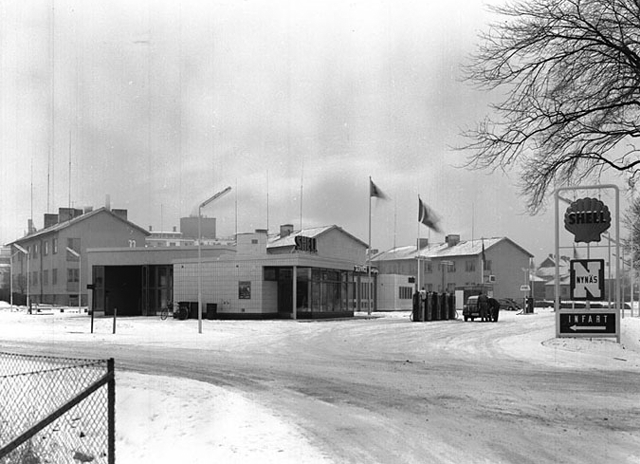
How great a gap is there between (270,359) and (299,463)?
35.8 feet

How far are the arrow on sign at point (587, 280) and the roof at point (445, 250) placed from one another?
228 ft

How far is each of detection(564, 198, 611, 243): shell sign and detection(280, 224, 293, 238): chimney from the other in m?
60.6

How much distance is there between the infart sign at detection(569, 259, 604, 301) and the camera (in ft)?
73.8

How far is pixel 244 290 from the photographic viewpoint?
4188cm

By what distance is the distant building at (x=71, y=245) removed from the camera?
244ft

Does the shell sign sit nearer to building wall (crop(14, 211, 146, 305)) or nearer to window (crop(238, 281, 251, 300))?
window (crop(238, 281, 251, 300))

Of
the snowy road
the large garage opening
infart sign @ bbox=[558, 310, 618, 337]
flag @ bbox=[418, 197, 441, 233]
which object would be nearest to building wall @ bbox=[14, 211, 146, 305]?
the large garage opening

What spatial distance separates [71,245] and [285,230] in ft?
73.3

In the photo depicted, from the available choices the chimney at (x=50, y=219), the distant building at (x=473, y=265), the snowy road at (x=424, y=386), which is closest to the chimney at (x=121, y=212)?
the chimney at (x=50, y=219)

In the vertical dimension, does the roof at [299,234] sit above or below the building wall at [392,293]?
above

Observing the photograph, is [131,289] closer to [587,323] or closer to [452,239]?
[587,323]

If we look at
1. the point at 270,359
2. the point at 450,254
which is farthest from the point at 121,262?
the point at 450,254

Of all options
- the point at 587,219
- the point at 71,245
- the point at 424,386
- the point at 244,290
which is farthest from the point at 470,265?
the point at 424,386

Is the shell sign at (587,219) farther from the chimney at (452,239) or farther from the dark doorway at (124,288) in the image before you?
the chimney at (452,239)
